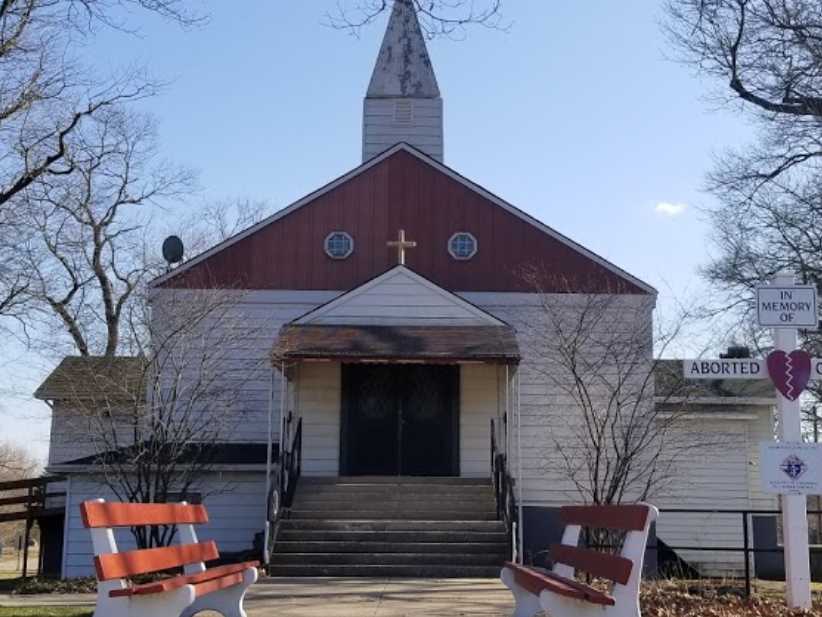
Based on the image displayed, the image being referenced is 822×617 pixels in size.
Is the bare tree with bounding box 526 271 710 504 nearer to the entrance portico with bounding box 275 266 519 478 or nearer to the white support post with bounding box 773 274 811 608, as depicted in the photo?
the entrance portico with bounding box 275 266 519 478

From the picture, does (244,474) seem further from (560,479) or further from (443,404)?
(560,479)

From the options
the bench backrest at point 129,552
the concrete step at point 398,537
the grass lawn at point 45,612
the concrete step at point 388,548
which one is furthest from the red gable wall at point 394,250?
the bench backrest at point 129,552

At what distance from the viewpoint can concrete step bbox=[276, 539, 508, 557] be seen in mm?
14977

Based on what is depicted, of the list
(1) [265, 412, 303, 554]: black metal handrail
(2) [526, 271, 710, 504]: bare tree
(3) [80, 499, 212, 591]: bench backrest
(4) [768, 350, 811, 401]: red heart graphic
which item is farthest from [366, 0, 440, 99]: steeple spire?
(3) [80, 499, 212, 591]: bench backrest

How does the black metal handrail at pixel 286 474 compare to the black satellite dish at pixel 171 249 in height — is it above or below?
below

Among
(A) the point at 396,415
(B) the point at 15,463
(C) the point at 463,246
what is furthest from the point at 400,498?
(B) the point at 15,463

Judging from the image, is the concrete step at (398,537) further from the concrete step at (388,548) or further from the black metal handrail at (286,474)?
the black metal handrail at (286,474)

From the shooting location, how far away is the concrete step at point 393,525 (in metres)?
15.5

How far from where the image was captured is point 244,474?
19.5 metres

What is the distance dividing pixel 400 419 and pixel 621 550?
12581 mm

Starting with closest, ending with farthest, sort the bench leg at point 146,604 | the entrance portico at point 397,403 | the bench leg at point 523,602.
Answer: the bench leg at point 146,604, the bench leg at point 523,602, the entrance portico at point 397,403

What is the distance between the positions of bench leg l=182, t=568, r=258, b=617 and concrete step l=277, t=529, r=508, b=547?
24.5ft

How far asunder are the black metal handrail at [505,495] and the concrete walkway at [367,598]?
1758 millimetres

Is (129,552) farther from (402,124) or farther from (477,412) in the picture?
(402,124)
